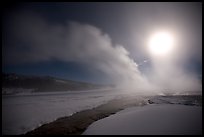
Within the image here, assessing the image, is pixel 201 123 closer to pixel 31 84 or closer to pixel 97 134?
pixel 97 134

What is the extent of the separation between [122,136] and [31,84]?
433ft

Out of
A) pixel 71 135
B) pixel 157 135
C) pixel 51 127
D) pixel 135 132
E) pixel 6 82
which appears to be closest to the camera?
pixel 157 135

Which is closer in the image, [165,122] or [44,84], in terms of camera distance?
[165,122]

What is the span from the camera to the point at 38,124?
13719 millimetres

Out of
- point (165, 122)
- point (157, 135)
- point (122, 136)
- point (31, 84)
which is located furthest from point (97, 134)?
point (31, 84)

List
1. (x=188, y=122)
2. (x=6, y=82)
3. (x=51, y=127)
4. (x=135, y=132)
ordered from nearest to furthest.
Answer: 1. (x=135, y=132)
2. (x=188, y=122)
3. (x=51, y=127)
4. (x=6, y=82)

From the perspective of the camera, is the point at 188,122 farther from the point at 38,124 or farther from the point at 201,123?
the point at 38,124

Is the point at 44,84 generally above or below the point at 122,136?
above

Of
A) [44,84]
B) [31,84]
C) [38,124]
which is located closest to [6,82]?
[31,84]

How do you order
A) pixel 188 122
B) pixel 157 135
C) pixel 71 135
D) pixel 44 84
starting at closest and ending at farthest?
pixel 157 135, pixel 71 135, pixel 188 122, pixel 44 84

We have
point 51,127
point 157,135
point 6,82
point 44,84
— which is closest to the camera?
point 157,135

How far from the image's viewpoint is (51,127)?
1290 centimetres

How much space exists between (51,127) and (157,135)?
8558mm

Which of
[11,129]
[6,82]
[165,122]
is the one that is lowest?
[11,129]
